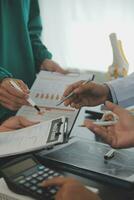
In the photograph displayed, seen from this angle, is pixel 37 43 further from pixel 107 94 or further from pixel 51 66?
pixel 107 94

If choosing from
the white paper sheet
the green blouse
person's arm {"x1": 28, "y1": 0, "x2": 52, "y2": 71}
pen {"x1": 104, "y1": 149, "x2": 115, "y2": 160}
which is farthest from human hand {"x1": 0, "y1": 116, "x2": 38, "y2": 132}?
person's arm {"x1": 28, "y1": 0, "x2": 52, "y2": 71}

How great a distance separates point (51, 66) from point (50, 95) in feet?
0.87

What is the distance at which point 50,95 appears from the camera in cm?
139

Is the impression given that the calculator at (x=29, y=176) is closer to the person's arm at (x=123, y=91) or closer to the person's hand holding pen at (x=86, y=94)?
the person's hand holding pen at (x=86, y=94)

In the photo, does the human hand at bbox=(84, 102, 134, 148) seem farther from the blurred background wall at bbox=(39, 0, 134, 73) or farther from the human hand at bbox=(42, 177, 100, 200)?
the blurred background wall at bbox=(39, 0, 134, 73)

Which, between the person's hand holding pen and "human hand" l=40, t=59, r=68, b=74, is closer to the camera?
the person's hand holding pen

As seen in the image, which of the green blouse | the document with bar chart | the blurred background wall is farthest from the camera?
the blurred background wall

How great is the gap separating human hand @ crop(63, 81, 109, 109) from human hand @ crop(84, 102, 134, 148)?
0.29m

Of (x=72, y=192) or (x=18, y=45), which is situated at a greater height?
(x=18, y=45)

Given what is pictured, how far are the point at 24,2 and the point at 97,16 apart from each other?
2.15ft

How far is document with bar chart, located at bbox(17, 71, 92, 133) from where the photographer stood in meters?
1.27

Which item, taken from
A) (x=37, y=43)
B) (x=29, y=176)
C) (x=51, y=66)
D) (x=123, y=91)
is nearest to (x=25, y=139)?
(x=29, y=176)

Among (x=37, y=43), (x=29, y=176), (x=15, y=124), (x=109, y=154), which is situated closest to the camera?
(x=29, y=176)

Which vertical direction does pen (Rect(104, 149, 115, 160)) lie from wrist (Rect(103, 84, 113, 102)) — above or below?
below
